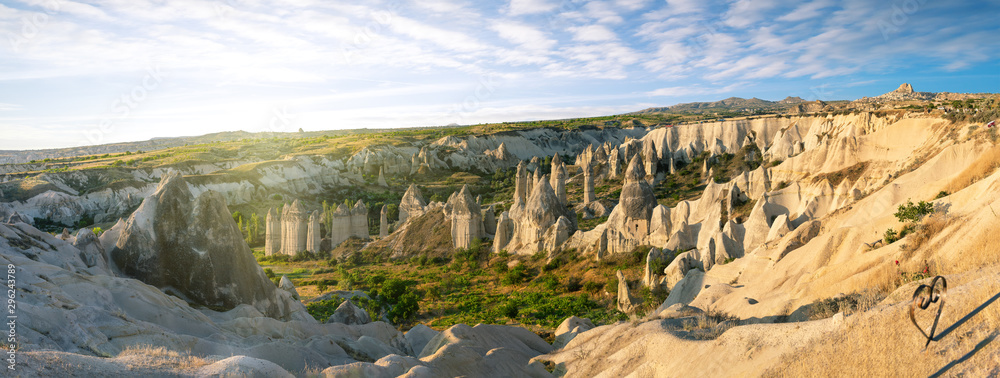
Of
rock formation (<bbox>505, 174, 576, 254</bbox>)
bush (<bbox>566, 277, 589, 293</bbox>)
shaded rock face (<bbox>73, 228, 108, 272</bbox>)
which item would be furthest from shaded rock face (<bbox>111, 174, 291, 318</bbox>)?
rock formation (<bbox>505, 174, 576, 254</bbox>)

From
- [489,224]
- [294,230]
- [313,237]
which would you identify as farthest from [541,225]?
[294,230]

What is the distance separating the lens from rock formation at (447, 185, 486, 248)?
143 feet

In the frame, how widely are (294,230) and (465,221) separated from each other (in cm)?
2076

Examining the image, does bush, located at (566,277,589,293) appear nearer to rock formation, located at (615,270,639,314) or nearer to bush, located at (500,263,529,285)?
bush, located at (500,263,529,285)

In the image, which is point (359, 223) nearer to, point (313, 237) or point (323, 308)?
point (313, 237)

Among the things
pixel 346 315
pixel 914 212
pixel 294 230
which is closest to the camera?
pixel 914 212

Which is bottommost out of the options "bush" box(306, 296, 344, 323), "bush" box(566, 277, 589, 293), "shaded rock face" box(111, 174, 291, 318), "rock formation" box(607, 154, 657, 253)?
"bush" box(566, 277, 589, 293)

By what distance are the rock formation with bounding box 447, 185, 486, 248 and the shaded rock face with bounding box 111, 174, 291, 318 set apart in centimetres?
2824

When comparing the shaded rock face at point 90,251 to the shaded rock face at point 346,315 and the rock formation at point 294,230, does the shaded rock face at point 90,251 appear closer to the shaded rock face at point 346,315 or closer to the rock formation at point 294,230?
the shaded rock face at point 346,315

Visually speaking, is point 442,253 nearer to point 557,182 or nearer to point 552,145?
point 557,182

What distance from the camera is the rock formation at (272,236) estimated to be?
5372cm

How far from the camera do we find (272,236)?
5441 centimetres

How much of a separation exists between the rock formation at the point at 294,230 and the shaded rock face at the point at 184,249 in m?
37.4

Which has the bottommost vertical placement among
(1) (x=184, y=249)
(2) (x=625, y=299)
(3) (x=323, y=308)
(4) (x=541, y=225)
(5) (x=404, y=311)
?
(5) (x=404, y=311)
